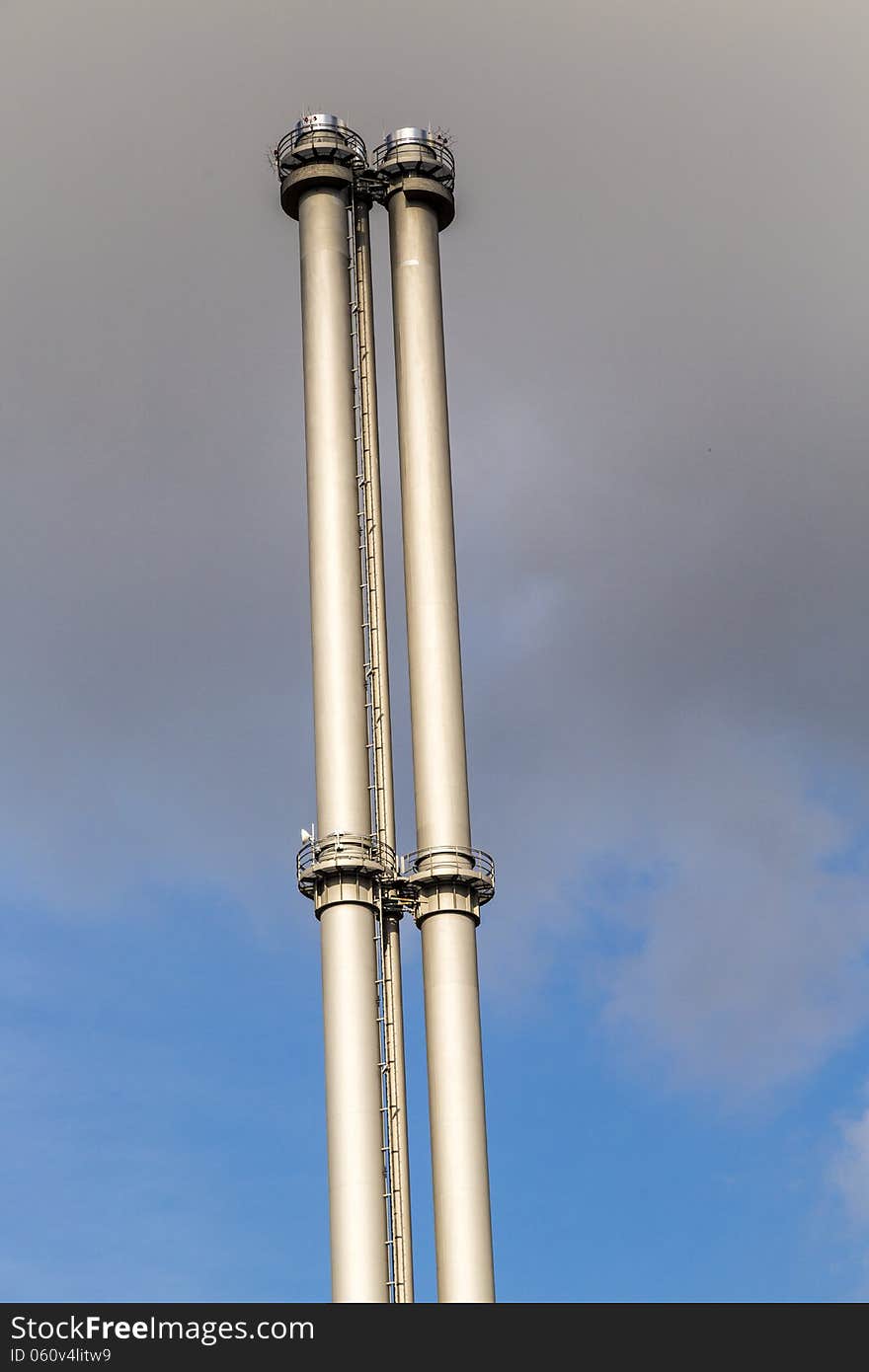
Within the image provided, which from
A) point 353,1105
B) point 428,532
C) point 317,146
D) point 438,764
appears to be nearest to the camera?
point 353,1105

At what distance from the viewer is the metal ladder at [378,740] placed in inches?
3103

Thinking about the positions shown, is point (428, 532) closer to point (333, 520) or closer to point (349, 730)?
point (333, 520)

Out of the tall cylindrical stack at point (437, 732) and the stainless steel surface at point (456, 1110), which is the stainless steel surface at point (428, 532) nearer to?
the tall cylindrical stack at point (437, 732)

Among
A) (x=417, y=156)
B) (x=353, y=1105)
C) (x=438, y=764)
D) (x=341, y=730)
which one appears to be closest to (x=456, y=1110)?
(x=353, y=1105)

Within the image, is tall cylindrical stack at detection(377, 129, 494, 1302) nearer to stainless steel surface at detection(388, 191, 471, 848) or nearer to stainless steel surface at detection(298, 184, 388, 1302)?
stainless steel surface at detection(388, 191, 471, 848)

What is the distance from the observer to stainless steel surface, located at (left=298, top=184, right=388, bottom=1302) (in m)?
77.2

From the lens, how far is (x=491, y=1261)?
7812 centimetres

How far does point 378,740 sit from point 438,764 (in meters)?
2.62

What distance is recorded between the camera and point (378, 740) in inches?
3371

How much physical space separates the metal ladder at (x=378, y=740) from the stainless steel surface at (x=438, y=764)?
3.86 ft

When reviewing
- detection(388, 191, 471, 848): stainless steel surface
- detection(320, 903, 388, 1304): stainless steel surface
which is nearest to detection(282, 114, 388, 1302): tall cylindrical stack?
detection(320, 903, 388, 1304): stainless steel surface

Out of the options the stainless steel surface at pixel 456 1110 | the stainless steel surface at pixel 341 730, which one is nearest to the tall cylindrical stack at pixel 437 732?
the stainless steel surface at pixel 456 1110
